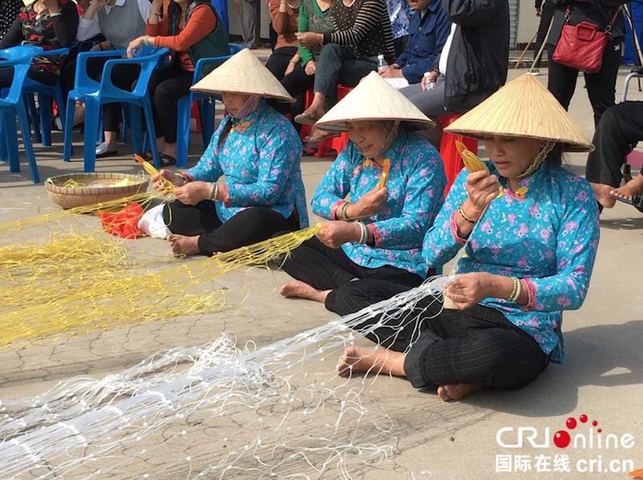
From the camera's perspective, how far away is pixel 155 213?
16.4ft

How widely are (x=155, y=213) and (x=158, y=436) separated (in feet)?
8.20

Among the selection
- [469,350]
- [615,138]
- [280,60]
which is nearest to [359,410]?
[469,350]

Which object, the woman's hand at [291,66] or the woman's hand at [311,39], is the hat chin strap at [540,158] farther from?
the woman's hand at [291,66]

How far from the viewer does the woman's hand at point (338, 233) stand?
3304 mm

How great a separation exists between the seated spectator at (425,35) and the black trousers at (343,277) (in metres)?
2.46

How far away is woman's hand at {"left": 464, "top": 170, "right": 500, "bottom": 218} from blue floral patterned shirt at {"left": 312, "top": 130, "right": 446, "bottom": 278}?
0.68 meters

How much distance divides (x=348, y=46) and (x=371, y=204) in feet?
11.7

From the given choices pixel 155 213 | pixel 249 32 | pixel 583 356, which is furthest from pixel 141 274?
pixel 249 32

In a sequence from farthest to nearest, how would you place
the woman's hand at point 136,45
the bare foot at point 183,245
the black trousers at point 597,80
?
the woman's hand at point 136,45 < the black trousers at point 597,80 < the bare foot at point 183,245

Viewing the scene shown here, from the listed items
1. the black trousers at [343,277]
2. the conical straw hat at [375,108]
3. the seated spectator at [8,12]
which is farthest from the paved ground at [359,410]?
the seated spectator at [8,12]

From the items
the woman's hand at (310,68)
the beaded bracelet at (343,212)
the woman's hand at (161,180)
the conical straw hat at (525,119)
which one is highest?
the conical straw hat at (525,119)

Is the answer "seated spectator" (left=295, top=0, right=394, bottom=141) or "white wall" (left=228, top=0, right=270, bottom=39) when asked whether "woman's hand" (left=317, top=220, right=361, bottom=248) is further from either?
"white wall" (left=228, top=0, right=270, bottom=39)

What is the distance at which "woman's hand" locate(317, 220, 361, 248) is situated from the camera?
3.30 metres

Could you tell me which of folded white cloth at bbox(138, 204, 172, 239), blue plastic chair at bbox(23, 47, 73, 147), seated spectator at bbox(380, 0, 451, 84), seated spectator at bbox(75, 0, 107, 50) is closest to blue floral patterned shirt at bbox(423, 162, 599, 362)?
folded white cloth at bbox(138, 204, 172, 239)
